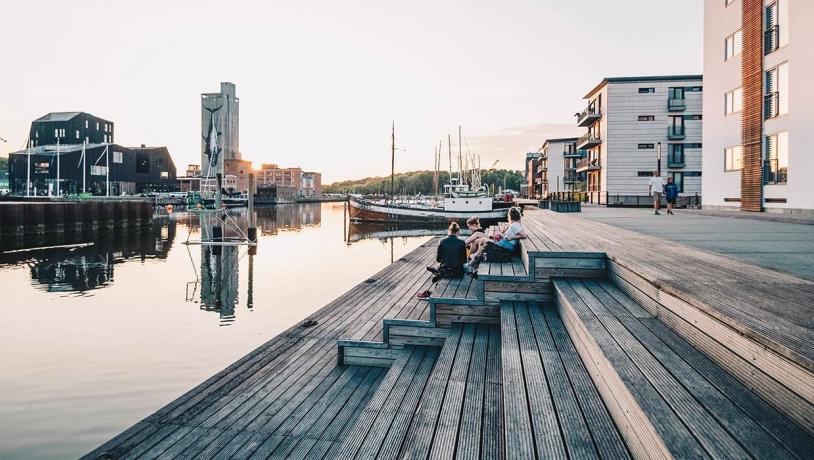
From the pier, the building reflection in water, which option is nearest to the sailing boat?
the building reflection in water

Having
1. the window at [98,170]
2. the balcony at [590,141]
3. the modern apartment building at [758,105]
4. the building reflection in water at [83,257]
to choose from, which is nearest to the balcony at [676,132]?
the balcony at [590,141]

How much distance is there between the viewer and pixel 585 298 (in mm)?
5277

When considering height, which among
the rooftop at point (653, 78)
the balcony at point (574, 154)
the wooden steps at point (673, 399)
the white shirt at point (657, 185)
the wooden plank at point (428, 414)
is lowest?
the wooden plank at point (428, 414)

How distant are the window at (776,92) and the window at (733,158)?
7.81 ft

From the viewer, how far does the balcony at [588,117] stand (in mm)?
47259

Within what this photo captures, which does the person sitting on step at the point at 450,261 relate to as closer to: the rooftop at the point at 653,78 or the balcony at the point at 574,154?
the rooftop at the point at 653,78

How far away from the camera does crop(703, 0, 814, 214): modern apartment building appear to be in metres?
17.4

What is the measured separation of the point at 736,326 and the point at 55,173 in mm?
93869

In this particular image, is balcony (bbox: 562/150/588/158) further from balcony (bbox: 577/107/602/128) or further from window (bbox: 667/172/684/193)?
window (bbox: 667/172/684/193)

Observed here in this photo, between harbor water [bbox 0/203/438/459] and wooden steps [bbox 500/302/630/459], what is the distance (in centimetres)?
532

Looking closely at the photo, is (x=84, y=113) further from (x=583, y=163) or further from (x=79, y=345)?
(x=79, y=345)

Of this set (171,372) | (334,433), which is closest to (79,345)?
(171,372)

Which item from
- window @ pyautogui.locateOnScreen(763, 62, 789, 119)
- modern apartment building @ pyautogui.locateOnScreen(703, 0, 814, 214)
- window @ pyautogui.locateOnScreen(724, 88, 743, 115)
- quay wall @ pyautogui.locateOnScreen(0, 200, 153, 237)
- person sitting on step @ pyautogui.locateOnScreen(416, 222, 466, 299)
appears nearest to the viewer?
person sitting on step @ pyautogui.locateOnScreen(416, 222, 466, 299)

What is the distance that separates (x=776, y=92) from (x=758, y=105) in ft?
3.00
